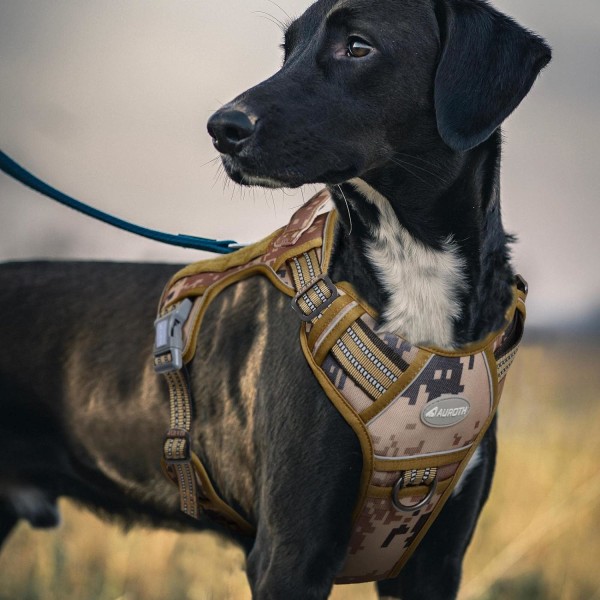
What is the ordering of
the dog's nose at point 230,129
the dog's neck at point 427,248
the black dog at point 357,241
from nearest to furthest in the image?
the dog's nose at point 230,129 < the black dog at point 357,241 < the dog's neck at point 427,248

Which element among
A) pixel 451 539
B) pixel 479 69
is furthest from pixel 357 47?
pixel 451 539

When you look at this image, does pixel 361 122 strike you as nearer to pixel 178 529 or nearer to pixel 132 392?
pixel 132 392

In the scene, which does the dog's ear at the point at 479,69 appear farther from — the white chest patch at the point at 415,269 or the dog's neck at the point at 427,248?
the white chest patch at the point at 415,269

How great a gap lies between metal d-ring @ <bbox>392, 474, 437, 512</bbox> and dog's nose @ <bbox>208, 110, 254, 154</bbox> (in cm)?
74

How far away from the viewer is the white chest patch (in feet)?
6.91

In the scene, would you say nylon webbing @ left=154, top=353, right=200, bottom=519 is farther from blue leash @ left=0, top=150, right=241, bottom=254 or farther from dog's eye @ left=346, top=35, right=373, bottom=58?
dog's eye @ left=346, top=35, right=373, bottom=58

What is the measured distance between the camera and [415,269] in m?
2.12

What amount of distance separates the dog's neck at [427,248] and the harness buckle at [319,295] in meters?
0.06

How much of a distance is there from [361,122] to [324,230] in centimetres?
28

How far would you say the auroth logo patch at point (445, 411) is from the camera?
2041 millimetres

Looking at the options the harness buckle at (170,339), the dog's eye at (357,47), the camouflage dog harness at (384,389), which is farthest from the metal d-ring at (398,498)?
the dog's eye at (357,47)

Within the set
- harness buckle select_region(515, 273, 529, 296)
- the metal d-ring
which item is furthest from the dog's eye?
the metal d-ring

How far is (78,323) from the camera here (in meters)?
2.73

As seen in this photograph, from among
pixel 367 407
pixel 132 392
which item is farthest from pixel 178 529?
pixel 367 407
